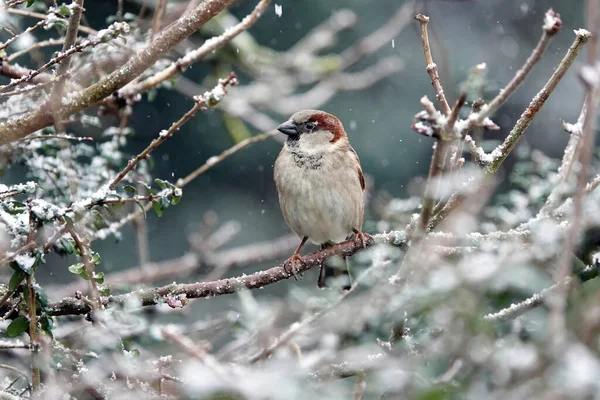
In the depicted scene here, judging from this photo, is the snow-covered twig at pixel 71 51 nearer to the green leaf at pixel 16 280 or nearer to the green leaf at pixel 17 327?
the green leaf at pixel 16 280

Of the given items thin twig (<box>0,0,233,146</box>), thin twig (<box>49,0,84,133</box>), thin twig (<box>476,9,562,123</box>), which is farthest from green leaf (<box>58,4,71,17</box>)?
thin twig (<box>476,9,562,123</box>)

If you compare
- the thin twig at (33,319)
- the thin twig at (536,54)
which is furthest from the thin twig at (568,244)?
the thin twig at (33,319)

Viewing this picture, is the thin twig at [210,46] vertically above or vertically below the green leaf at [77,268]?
above

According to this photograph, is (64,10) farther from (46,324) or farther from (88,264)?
(46,324)

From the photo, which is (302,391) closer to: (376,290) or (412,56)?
(376,290)

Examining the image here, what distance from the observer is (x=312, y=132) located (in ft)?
10.9

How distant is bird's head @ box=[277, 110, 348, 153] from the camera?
129 inches

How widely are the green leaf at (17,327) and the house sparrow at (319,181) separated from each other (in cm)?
159

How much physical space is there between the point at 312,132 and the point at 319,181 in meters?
0.27

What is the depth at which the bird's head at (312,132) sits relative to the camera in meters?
3.27

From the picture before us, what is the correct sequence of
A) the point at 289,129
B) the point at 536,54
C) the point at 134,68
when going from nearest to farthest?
the point at 536,54 → the point at 134,68 → the point at 289,129

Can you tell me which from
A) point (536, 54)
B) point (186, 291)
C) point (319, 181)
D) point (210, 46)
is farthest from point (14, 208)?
point (319, 181)

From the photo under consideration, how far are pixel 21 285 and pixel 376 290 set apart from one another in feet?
2.98

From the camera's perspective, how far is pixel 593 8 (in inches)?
36.9
